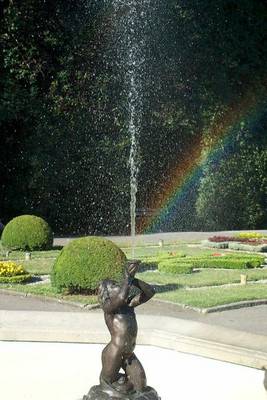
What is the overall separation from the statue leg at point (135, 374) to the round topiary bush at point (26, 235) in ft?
49.6

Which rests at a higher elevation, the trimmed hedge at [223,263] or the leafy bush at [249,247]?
the leafy bush at [249,247]

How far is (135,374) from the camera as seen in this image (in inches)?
225

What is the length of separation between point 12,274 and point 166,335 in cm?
716

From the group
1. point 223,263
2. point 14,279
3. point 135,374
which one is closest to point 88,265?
point 14,279

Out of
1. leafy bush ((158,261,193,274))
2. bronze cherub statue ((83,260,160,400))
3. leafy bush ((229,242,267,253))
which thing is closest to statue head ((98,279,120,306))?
bronze cherub statue ((83,260,160,400))

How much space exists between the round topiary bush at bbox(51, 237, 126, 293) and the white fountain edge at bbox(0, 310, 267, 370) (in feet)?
10.8

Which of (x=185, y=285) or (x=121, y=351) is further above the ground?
(x=121, y=351)

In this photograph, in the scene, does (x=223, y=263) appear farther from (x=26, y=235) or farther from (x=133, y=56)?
(x=133, y=56)

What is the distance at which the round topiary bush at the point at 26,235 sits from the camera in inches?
811

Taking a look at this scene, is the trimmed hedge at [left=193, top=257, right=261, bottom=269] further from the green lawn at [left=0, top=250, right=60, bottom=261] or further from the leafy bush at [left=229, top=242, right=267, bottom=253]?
the green lawn at [left=0, top=250, right=60, bottom=261]

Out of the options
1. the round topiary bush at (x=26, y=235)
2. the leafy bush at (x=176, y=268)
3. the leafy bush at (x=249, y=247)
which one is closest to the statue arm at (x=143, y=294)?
the leafy bush at (x=176, y=268)

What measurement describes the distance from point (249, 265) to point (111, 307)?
12588 millimetres

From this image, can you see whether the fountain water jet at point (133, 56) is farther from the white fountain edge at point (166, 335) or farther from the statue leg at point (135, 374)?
the statue leg at point (135, 374)

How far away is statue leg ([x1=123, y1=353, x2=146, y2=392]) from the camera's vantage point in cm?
569
